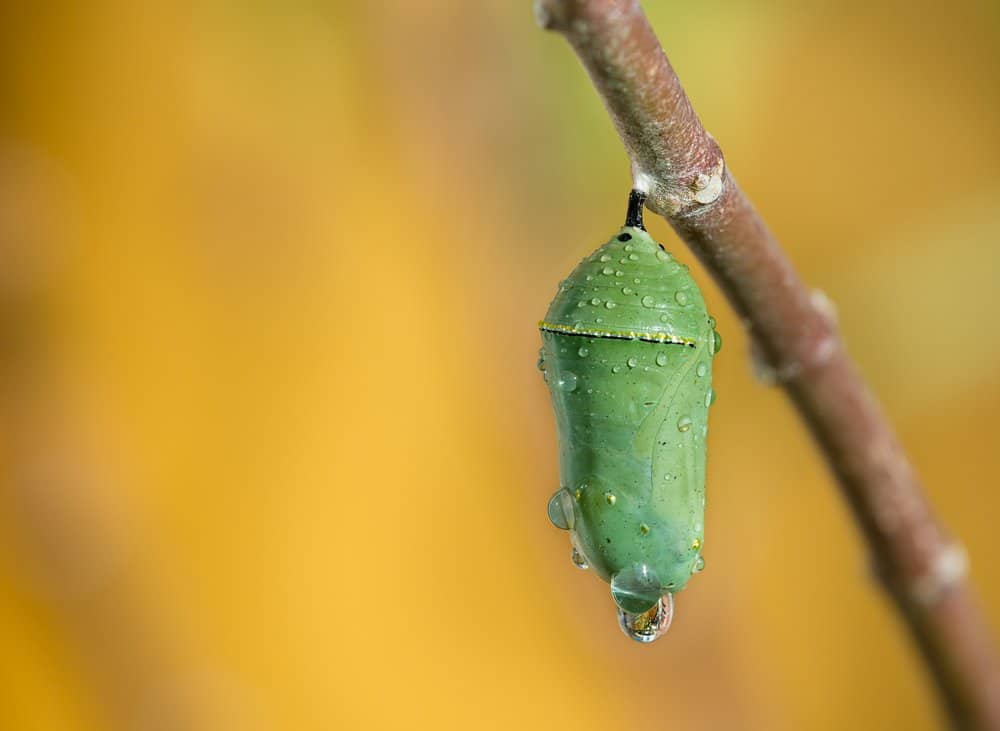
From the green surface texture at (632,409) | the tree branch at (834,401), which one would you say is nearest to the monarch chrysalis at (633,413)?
the green surface texture at (632,409)

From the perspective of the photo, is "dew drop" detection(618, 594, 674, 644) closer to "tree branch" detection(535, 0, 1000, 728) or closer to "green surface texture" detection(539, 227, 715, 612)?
"green surface texture" detection(539, 227, 715, 612)

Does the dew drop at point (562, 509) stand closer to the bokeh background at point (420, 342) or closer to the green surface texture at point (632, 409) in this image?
the green surface texture at point (632, 409)

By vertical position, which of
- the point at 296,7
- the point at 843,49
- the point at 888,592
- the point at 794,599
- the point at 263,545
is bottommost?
the point at 794,599

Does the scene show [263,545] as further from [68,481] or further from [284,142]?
[284,142]

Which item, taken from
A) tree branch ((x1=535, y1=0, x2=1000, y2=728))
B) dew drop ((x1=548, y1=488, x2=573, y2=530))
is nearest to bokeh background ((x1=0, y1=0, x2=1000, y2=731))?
dew drop ((x1=548, y1=488, x2=573, y2=530))

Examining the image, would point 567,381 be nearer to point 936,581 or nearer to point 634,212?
point 634,212

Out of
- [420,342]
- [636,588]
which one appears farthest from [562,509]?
[420,342]

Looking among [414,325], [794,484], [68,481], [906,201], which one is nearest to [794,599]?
[794,484]
